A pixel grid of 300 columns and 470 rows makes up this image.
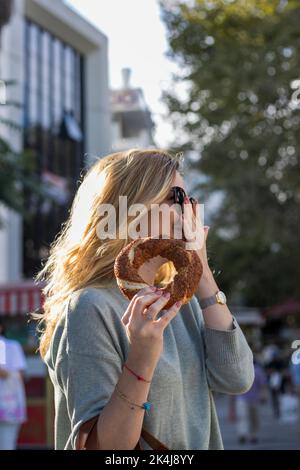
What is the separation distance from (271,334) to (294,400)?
29.6 meters

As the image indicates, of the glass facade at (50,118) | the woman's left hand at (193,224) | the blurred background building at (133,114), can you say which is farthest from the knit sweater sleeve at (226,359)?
the glass facade at (50,118)

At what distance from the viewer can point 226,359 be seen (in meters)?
2.08

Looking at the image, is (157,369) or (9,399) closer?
(157,369)

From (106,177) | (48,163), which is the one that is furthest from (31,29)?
(106,177)

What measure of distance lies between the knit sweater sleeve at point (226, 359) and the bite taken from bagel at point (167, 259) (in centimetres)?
20

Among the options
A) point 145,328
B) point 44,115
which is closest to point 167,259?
point 145,328

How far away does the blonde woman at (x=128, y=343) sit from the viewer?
1746mm

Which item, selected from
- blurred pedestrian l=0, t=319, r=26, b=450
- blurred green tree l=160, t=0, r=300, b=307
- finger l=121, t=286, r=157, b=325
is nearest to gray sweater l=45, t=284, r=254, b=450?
finger l=121, t=286, r=157, b=325

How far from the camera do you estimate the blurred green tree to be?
46.7ft

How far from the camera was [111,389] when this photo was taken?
1815 mm

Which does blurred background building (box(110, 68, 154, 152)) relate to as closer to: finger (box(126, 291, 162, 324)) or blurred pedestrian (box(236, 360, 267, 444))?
finger (box(126, 291, 162, 324))

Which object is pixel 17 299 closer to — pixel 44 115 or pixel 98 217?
pixel 98 217

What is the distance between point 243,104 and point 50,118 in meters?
13.2

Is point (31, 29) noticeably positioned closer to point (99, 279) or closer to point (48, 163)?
point (48, 163)
